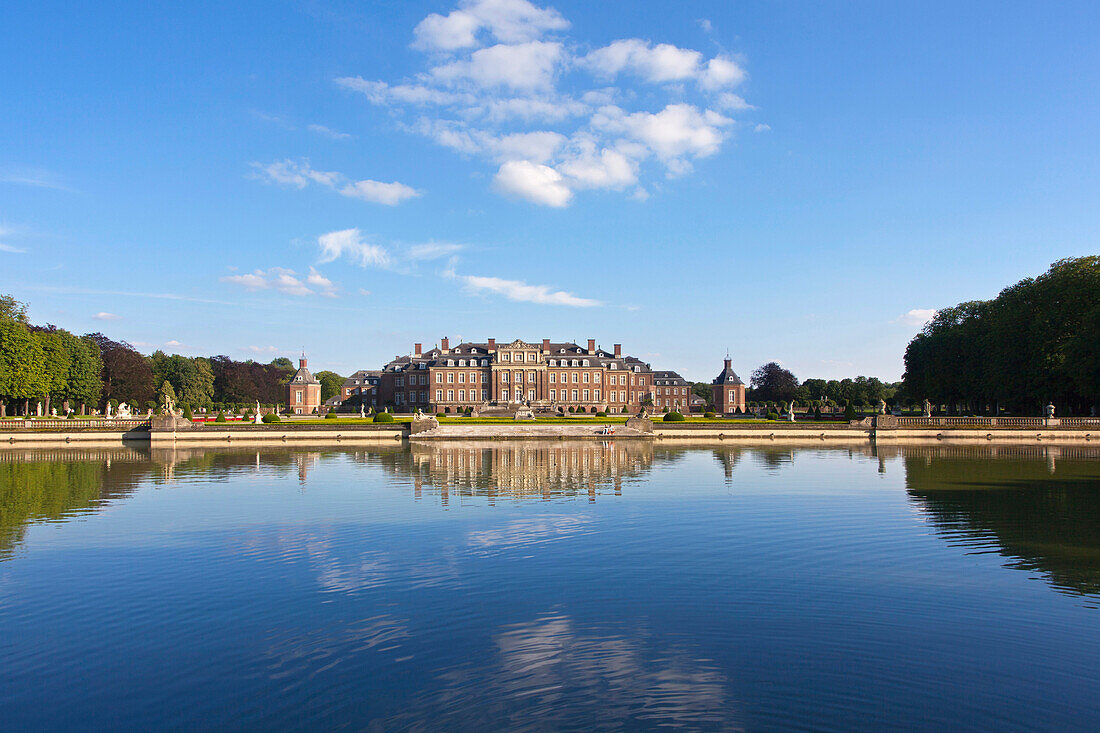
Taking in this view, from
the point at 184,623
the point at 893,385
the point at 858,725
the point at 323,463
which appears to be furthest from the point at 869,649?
the point at 893,385

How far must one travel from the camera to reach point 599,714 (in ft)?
22.0

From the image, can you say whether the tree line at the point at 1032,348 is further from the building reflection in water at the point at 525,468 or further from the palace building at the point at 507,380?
the palace building at the point at 507,380

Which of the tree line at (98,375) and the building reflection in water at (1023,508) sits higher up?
the tree line at (98,375)

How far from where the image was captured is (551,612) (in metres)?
9.59

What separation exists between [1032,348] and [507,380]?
188 feet

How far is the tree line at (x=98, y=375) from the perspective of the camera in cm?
5284

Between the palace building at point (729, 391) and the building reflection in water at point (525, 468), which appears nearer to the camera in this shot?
the building reflection in water at point (525, 468)

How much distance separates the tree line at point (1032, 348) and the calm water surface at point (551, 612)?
34179 mm

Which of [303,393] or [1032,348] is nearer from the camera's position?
[1032,348]

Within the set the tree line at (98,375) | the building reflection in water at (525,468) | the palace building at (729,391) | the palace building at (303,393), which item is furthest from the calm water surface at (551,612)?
the palace building at (729,391)

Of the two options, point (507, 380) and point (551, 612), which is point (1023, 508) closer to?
point (551, 612)

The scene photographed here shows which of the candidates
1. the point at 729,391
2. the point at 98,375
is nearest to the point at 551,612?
the point at 98,375

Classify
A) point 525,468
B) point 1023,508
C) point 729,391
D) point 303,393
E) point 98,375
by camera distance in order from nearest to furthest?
point 1023,508 → point 525,468 → point 98,375 → point 303,393 → point 729,391

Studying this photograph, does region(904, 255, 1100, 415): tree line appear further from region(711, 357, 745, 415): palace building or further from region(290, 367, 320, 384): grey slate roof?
region(290, 367, 320, 384): grey slate roof
